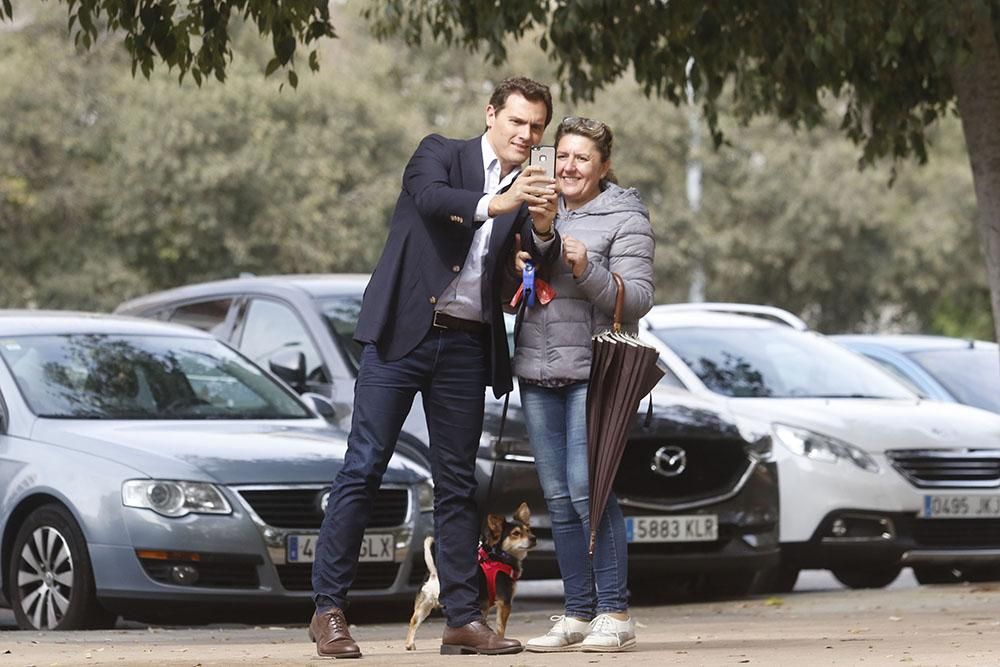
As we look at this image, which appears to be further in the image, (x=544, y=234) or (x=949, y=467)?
(x=949, y=467)

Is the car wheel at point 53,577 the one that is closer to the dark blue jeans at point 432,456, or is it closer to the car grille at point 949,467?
the dark blue jeans at point 432,456

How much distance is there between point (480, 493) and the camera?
9.74m

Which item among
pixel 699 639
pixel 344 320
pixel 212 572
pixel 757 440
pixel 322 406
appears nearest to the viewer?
pixel 699 639

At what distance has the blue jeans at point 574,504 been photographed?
7.16 meters

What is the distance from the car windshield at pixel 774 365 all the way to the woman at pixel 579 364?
15.5 feet

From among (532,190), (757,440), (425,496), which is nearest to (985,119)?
(757,440)

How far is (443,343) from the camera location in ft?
22.7

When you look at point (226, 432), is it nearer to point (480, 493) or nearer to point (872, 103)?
point (480, 493)

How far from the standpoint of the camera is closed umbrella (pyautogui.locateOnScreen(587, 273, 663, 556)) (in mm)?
7082

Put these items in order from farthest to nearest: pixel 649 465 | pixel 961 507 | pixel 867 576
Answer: pixel 867 576, pixel 961 507, pixel 649 465

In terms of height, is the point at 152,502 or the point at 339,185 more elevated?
the point at 152,502

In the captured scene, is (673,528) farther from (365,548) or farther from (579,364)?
(579,364)

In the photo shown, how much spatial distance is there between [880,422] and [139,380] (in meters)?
4.22

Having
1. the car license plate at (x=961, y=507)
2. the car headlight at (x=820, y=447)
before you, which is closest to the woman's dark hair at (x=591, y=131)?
the car headlight at (x=820, y=447)
